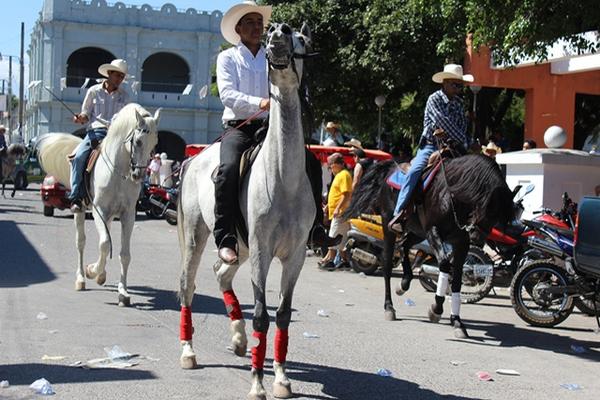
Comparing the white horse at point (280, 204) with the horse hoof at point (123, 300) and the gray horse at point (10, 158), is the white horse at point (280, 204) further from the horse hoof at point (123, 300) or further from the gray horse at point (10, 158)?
the gray horse at point (10, 158)

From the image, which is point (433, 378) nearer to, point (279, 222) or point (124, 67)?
point (279, 222)

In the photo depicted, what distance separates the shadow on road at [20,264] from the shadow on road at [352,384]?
5923 mm

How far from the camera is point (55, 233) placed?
2012 cm

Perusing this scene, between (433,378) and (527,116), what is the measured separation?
579 inches

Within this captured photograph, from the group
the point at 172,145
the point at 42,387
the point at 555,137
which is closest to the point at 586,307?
the point at 555,137

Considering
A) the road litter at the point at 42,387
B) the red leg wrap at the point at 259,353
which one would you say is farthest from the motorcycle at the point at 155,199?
the red leg wrap at the point at 259,353

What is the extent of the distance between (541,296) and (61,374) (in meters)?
5.84

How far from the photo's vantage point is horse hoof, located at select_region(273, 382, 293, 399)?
21.0 feet

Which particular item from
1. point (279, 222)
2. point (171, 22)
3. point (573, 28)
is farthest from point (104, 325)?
point (171, 22)

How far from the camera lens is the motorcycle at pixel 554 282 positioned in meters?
9.84

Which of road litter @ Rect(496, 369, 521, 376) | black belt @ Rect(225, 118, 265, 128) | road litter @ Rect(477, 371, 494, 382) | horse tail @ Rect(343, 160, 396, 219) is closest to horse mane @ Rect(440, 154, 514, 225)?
horse tail @ Rect(343, 160, 396, 219)

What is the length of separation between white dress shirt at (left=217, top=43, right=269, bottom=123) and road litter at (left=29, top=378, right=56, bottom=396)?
277 cm

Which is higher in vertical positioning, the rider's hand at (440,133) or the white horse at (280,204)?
the rider's hand at (440,133)

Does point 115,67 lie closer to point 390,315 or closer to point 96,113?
point 96,113
